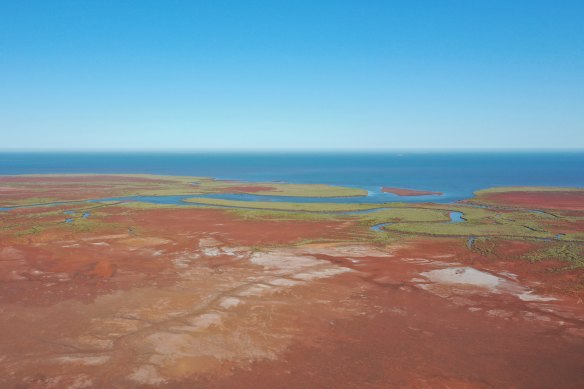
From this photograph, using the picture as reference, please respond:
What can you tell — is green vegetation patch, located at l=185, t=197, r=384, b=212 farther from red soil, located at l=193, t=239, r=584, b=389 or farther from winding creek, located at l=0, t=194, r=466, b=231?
red soil, located at l=193, t=239, r=584, b=389

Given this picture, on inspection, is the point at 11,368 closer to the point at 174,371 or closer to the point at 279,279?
the point at 174,371

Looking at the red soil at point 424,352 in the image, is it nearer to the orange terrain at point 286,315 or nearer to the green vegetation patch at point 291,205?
the orange terrain at point 286,315

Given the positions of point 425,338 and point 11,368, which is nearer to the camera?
point 11,368

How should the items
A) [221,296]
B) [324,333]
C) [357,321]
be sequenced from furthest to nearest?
[221,296], [357,321], [324,333]

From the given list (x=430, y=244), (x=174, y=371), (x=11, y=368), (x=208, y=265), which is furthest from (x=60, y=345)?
(x=430, y=244)

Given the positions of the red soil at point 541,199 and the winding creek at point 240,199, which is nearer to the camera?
the winding creek at point 240,199

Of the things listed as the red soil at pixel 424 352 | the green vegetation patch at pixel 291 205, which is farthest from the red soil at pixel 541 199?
the red soil at pixel 424 352

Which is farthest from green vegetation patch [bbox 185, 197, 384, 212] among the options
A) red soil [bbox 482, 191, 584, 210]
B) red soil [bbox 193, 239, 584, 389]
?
red soil [bbox 193, 239, 584, 389]

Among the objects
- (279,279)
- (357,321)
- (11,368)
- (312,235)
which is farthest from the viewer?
(312,235)
